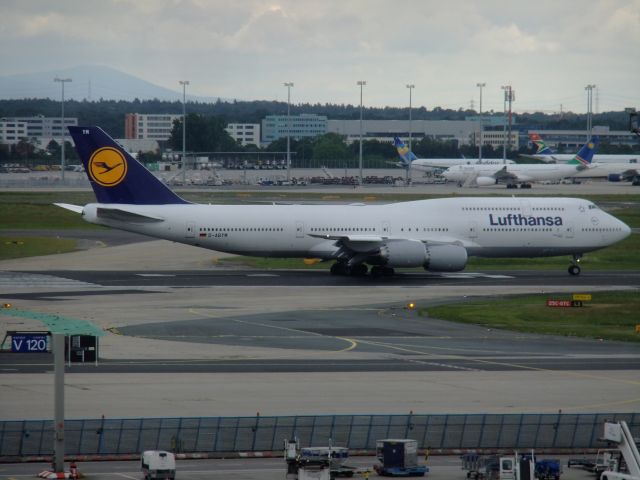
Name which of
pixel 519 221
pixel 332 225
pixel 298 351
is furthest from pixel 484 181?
pixel 298 351

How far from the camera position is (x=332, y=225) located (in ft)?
232

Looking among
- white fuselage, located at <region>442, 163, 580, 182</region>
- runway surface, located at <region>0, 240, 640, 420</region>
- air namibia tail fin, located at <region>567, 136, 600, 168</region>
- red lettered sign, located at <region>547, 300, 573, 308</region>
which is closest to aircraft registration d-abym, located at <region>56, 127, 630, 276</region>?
runway surface, located at <region>0, 240, 640, 420</region>

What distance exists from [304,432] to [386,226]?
4118 cm

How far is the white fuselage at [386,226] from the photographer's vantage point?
6975cm

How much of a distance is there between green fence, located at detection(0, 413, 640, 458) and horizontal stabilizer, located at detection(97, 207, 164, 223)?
39.1 metres

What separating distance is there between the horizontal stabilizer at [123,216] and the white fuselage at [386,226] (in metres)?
0.17

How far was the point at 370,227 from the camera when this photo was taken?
71062 mm

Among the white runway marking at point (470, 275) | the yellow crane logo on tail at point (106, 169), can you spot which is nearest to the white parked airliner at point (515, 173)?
the white runway marking at point (470, 275)

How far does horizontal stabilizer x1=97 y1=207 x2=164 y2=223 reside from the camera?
68.2 meters

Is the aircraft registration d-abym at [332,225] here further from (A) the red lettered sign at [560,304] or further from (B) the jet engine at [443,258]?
(A) the red lettered sign at [560,304]

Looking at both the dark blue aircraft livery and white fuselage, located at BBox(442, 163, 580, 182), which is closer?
the dark blue aircraft livery

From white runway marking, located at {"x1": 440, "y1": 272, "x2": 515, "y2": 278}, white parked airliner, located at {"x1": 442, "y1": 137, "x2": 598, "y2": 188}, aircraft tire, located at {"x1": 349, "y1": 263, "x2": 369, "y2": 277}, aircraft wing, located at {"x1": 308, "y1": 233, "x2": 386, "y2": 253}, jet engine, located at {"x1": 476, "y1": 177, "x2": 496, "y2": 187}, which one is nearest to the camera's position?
aircraft wing, located at {"x1": 308, "y1": 233, "x2": 386, "y2": 253}

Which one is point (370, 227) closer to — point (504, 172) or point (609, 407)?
point (609, 407)

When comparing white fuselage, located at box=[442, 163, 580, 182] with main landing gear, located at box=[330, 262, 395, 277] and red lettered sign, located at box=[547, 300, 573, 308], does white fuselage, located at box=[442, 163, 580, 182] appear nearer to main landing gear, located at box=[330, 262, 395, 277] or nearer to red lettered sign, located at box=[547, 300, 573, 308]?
main landing gear, located at box=[330, 262, 395, 277]
